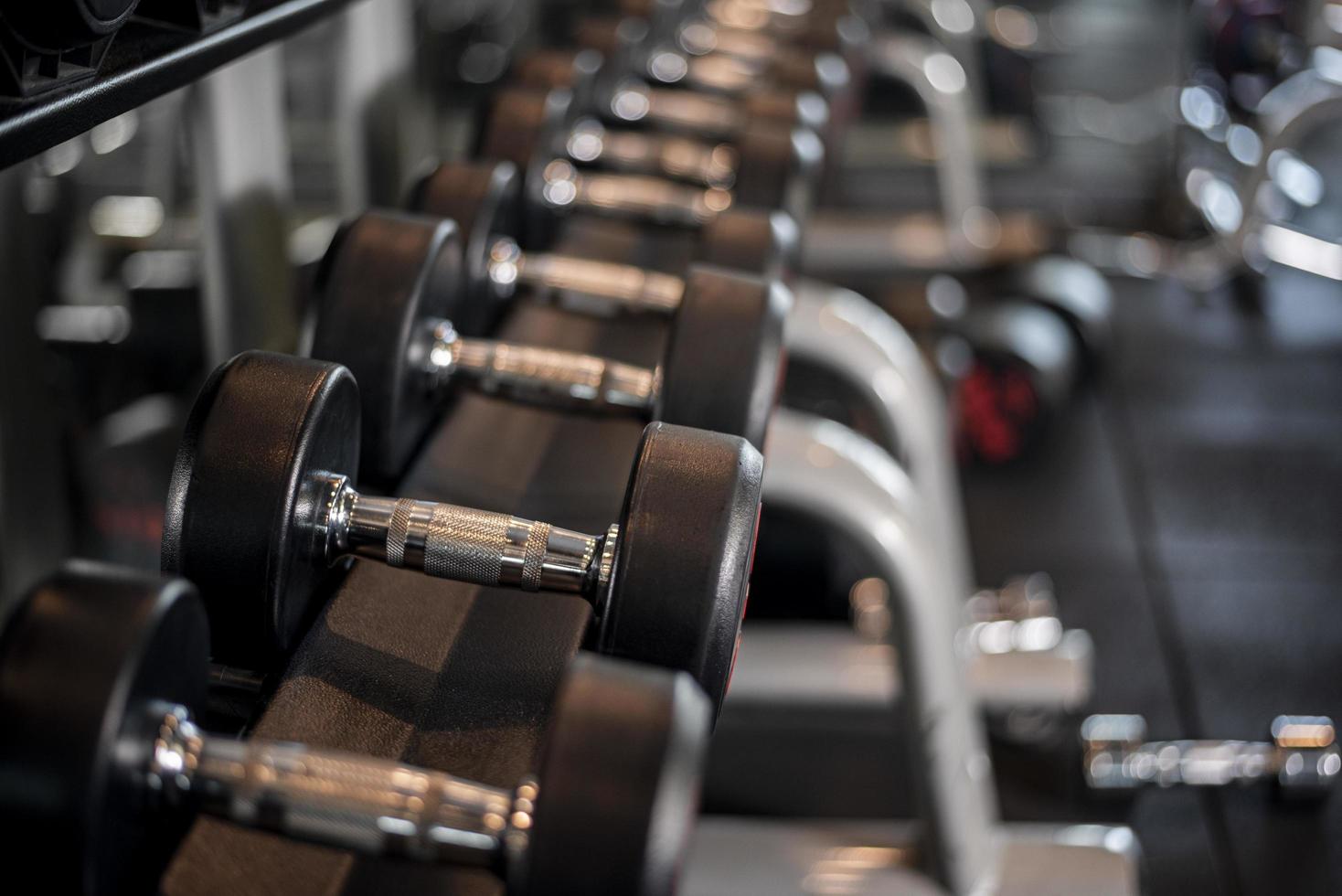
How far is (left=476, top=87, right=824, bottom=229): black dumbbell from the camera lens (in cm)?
103

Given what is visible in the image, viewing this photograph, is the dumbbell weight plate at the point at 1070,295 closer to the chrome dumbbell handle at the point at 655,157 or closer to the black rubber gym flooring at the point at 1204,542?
the black rubber gym flooring at the point at 1204,542

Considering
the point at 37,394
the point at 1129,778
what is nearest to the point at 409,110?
the point at 37,394

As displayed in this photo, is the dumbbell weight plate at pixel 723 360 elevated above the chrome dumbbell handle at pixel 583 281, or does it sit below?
below

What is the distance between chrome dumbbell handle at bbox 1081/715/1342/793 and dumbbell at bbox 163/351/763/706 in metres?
1.23

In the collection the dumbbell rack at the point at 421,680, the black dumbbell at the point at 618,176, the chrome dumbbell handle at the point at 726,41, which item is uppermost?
the chrome dumbbell handle at the point at 726,41

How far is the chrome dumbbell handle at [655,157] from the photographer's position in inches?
47.7

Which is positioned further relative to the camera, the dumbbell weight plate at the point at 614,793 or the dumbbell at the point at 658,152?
the dumbbell at the point at 658,152

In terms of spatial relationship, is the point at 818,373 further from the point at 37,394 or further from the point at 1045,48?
the point at 1045,48

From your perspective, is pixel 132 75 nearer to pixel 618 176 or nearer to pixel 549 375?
pixel 549 375

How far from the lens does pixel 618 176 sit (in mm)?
1208

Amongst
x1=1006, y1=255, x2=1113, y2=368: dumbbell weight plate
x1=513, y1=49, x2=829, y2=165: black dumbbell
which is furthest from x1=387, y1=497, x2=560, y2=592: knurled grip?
x1=1006, y1=255, x2=1113, y2=368: dumbbell weight plate

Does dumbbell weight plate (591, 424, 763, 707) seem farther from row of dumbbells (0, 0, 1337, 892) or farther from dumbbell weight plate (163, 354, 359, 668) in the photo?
dumbbell weight plate (163, 354, 359, 668)

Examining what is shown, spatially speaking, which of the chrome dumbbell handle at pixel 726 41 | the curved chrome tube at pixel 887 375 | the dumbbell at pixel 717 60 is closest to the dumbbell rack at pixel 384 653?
the curved chrome tube at pixel 887 375

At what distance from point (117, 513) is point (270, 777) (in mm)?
1189
